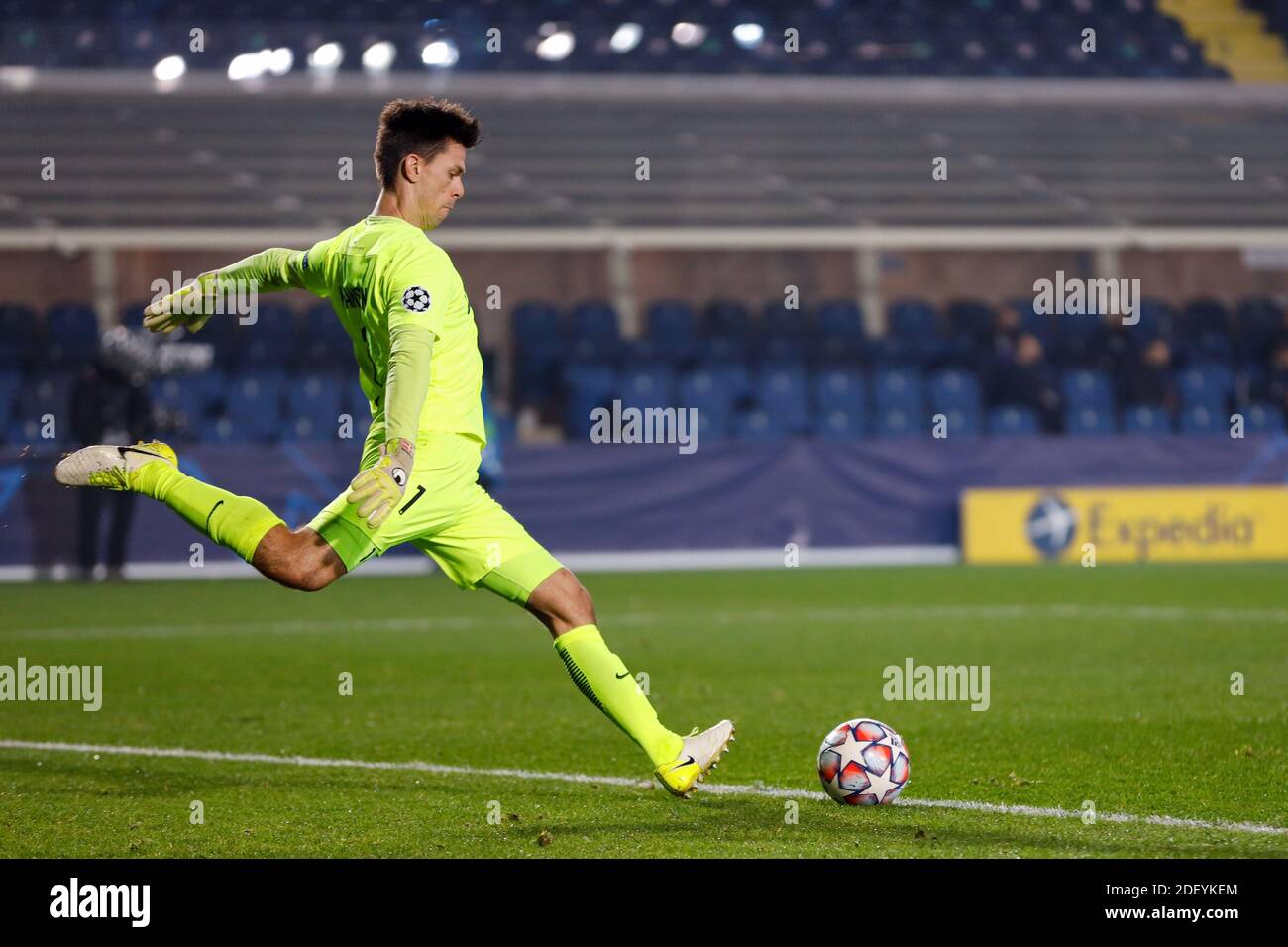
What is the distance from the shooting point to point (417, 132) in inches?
205

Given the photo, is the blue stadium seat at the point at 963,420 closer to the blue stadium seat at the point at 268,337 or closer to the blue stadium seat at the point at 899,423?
the blue stadium seat at the point at 899,423

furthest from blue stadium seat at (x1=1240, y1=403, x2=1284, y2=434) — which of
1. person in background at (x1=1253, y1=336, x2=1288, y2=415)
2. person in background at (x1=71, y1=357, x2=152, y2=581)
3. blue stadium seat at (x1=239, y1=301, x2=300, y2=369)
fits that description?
person in background at (x1=71, y1=357, x2=152, y2=581)

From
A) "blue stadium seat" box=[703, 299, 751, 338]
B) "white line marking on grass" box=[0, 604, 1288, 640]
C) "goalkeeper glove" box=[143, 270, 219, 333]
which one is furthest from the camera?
"blue stadium seat" box=[703, 299, 751, 338]

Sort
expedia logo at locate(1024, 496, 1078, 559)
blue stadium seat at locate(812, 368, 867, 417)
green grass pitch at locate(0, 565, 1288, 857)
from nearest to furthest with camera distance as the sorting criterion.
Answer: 1. green grass pitch at locate(0, 565, 1288, 857)
2. expedia logo at locate(1024, 496, 1078, 559)
3. blue stadium seat at locate(812, 368, 867, 417)

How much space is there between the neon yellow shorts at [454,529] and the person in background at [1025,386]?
50.0ft

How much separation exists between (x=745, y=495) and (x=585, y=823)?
1271 centimetres

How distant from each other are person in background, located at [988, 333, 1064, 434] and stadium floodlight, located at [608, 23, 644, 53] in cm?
560

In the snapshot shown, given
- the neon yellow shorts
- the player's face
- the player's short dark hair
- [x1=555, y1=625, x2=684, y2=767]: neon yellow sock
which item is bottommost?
[x1=555, y1=625, x2=684, y2=767]: neon yellow sock

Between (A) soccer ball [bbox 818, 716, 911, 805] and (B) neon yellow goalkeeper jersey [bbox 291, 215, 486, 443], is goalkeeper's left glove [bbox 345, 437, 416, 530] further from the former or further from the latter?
(A) soccer ball [bbox 818, 716, 911, 805]

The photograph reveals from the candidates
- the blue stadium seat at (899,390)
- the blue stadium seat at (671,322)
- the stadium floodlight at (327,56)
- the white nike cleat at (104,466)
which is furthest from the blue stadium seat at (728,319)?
the white nike cleat at (104,466)

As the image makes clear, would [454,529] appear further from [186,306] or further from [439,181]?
[186,306]

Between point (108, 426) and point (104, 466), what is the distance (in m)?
11.2

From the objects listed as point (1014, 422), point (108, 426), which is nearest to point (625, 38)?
point (1014, 422)

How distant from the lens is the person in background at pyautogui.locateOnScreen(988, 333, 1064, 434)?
19688 mm
